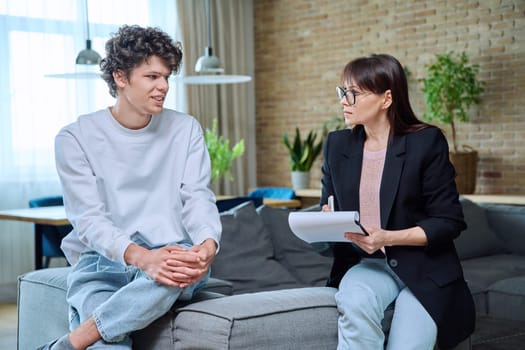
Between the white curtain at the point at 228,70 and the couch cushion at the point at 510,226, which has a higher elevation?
the white curtain at the point at 228,70

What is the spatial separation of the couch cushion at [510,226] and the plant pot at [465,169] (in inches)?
44.3

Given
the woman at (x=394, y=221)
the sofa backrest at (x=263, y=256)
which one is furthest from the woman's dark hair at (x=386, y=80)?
the sofa backrest at (x=263, y=256)

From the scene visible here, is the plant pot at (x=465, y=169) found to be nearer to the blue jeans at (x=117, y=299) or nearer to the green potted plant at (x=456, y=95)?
the green potted plant at (x=456, y=95)

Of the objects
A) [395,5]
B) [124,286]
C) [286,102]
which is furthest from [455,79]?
[124,286]

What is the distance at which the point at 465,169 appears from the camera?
A: 20.9ft

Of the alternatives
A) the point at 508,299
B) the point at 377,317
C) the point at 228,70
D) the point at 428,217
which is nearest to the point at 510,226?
the point at 508,299

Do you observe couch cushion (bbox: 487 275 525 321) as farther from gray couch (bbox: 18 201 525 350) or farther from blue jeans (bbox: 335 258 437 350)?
blue jeans (bbox: 335 258 437 350)

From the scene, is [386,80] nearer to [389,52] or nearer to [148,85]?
[148,85]

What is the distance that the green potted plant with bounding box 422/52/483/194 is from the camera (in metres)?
6.35

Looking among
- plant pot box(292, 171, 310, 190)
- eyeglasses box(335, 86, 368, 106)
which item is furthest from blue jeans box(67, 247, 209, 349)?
plant pot box(292, 171, 310, 190)

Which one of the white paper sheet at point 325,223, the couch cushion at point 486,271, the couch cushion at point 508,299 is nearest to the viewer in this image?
the white paper sheet at point 325,223

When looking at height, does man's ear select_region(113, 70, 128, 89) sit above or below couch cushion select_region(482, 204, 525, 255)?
above

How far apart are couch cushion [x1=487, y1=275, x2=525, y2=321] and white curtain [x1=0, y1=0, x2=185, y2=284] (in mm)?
4030

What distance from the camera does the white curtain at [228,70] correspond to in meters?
7.87
